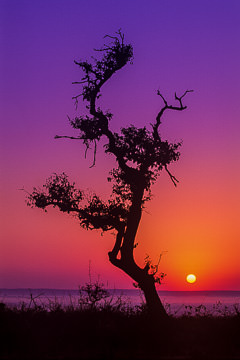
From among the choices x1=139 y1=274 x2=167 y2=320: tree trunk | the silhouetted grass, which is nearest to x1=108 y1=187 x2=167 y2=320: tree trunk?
x1=139 y1=274 x2=167 y2=320: tree trunk

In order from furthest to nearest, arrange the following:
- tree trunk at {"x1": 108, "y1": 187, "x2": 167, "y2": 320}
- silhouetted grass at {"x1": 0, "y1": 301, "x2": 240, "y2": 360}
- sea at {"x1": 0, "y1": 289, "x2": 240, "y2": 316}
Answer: tree trunk at {"x1": 108, "y1": 187, "x2": 167, "y2": 320}, sea at {"x1": 0, "y1": 289, "x2": 240, "y2": 316}, silhouetted grass at {"x1": 0, "y1": 301, "x2": 240, "y2": 360}

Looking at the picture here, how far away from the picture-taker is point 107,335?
13.9 metres

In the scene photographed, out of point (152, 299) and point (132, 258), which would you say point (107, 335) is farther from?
point (132, 258)

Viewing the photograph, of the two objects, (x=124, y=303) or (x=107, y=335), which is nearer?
(x=107, y=335)

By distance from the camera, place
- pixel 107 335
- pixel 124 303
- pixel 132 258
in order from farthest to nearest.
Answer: pixel 132 258
pixel 124 303
pixel 107 335

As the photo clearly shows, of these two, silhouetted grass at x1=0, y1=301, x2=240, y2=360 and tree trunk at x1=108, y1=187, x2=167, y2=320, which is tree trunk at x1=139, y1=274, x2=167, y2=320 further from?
silhouetted grass at x1=0, y1=301, x2=240, y2=360

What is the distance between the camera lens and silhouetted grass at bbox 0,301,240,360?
40.4ft

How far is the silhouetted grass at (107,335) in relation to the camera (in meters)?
12.3

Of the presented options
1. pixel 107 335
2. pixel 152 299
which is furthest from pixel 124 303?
pixel 107 335

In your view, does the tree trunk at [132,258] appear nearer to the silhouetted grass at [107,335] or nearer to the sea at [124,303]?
the sea at [124,303]

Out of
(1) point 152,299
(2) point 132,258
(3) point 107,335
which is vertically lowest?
(3) point 107,335

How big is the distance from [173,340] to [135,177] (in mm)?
8595

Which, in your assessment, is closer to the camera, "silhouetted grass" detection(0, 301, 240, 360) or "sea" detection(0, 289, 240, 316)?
"silhouetted grass" detection(0, 301, 240, 360)


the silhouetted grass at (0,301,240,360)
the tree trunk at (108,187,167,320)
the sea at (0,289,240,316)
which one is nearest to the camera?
the silhouetted grass at (0,301,240,360)
